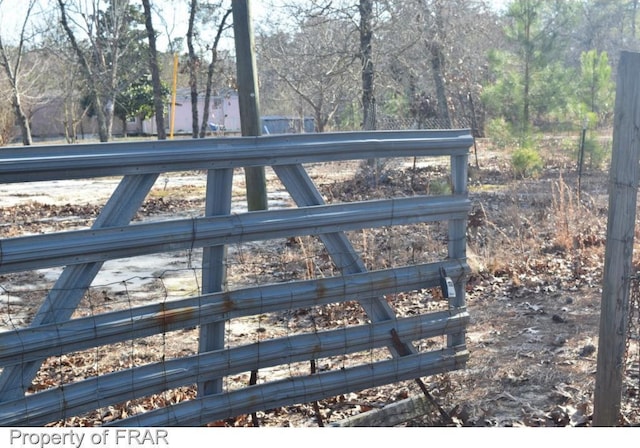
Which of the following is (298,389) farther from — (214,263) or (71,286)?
(71,286)

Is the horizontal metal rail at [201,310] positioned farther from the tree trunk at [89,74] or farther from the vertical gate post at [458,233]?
the tree trunk at [89,74]

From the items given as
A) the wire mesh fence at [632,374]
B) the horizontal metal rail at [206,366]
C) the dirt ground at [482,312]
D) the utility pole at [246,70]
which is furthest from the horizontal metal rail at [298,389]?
the utility pole at [246,70]

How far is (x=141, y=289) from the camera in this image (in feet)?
27.0

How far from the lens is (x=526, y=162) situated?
18.4m

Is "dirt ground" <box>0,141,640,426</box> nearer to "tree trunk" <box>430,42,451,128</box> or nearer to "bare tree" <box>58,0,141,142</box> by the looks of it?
"tree trunk" <box>430,42,451,128</box>

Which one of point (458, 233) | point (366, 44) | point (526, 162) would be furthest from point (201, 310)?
point (366, 44)

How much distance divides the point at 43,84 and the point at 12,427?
5129 cm

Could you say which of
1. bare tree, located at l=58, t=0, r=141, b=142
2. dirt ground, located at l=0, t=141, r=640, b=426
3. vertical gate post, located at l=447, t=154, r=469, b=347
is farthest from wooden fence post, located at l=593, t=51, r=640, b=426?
bare tree, located at l=58, t=0, r=141, b=142

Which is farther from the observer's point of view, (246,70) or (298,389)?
(246,70)

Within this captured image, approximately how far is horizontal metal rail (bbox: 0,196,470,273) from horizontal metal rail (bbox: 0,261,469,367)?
26cm

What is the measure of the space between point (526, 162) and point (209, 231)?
15649 millimetres

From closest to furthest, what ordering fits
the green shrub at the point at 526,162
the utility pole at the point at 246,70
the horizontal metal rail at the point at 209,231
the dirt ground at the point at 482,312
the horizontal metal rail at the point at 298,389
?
the horizontal metal rail at the point at 209,231 → the horizontal metal rail at the point at 298,389 → the dirt ground at the point at 482,312 → the utility pole at the point at 246,70 → the green shrub at the point at 526,162

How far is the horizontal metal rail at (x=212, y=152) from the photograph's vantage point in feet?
10.8

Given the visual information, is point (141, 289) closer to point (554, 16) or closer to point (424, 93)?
point (554, 16)
